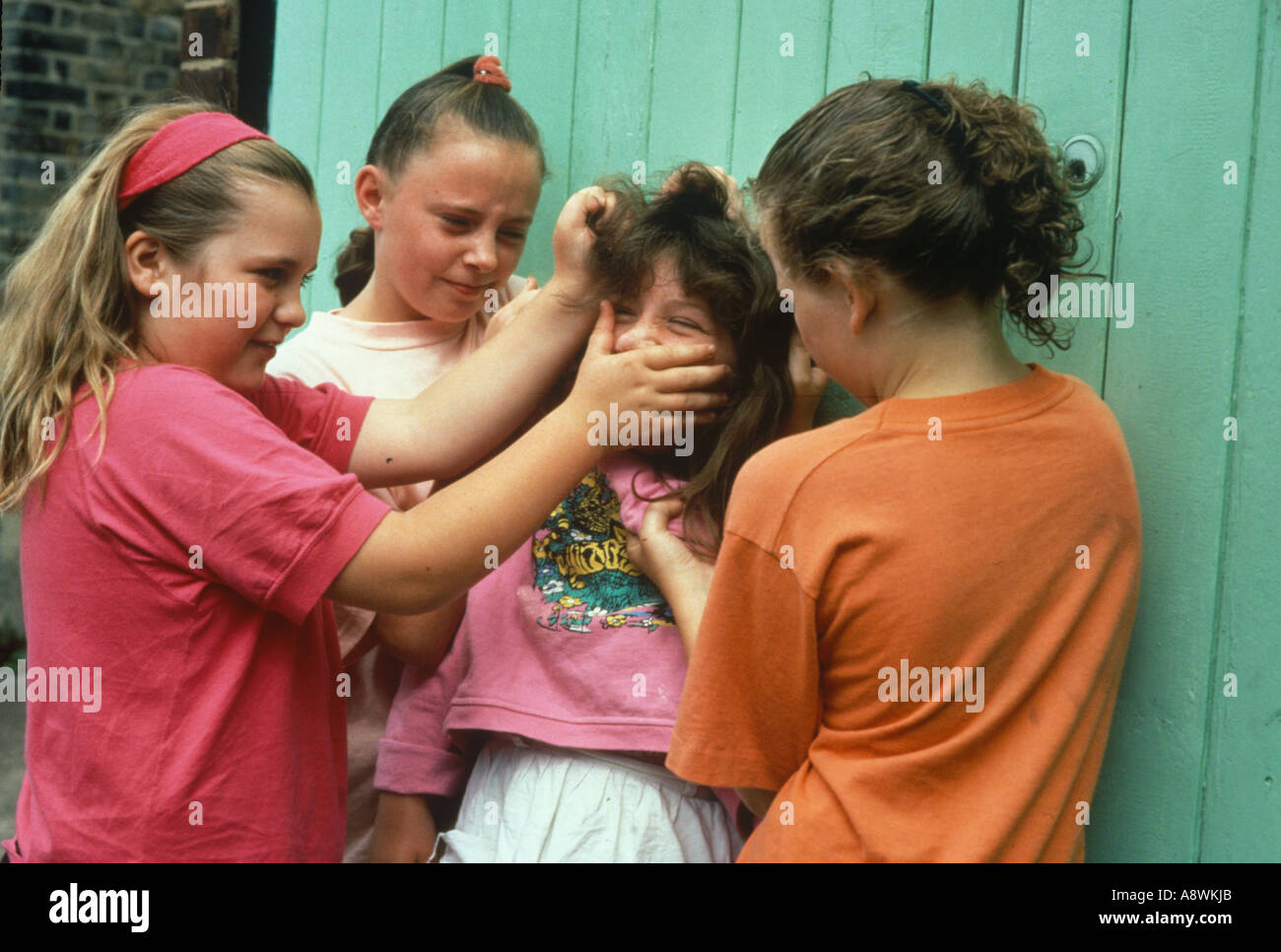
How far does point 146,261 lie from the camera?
1.58 m

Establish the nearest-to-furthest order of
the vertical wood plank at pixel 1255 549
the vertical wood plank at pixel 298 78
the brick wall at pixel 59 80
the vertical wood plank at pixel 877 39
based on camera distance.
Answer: the vertical wood plank at pixel 1255 549 → the vertical wood plank at pixel 877 39 → the vertical wood plank at pixel 298 78 → the brick wall at pixel 59 80

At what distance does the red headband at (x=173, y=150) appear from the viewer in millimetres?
1577

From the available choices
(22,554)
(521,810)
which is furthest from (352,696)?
(22,554)

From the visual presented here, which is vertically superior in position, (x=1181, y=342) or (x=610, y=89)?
(x=610, y=89)

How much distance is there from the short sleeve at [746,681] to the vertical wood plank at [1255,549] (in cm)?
49

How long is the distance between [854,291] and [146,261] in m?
0.92

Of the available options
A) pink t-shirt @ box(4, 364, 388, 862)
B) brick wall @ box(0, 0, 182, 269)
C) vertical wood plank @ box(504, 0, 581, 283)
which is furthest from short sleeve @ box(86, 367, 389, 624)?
brick wall @ box(0, 0, 182, 269)

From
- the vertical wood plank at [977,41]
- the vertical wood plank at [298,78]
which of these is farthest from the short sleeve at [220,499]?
the vertical wood plank at [298,78]

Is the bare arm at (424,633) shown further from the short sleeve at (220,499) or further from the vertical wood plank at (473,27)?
the vertical wood plank at (473,27)

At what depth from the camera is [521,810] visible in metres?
1.65

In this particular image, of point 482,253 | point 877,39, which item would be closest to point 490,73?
point 482,253

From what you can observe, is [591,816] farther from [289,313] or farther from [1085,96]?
[1085,96]
